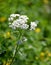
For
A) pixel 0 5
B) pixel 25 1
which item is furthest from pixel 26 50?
pixel 25 1

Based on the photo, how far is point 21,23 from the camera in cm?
408

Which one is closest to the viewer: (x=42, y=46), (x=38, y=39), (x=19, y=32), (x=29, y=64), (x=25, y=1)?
(x=19, y=32)

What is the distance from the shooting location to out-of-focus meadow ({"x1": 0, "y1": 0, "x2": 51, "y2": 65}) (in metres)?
4.86

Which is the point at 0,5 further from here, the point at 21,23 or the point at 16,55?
the point at 21,23

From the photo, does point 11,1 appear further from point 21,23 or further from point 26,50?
point 21,23

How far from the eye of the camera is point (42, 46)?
5.65 m

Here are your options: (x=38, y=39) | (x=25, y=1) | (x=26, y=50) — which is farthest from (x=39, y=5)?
(x=26, y=50)

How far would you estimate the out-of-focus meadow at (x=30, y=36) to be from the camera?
486 cm

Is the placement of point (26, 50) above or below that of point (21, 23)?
below

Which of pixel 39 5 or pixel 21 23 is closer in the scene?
pixel 21 23

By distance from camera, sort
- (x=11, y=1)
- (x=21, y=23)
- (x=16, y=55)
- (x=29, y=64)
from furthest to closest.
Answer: (x=11, y=1)
(x=29, y=64)
(x=16, y=55)
(x=21, y=23)

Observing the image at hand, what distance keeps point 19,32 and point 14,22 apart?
0.28 m

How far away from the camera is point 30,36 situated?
5793mm

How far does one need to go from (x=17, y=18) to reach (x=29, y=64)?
0.99 m
